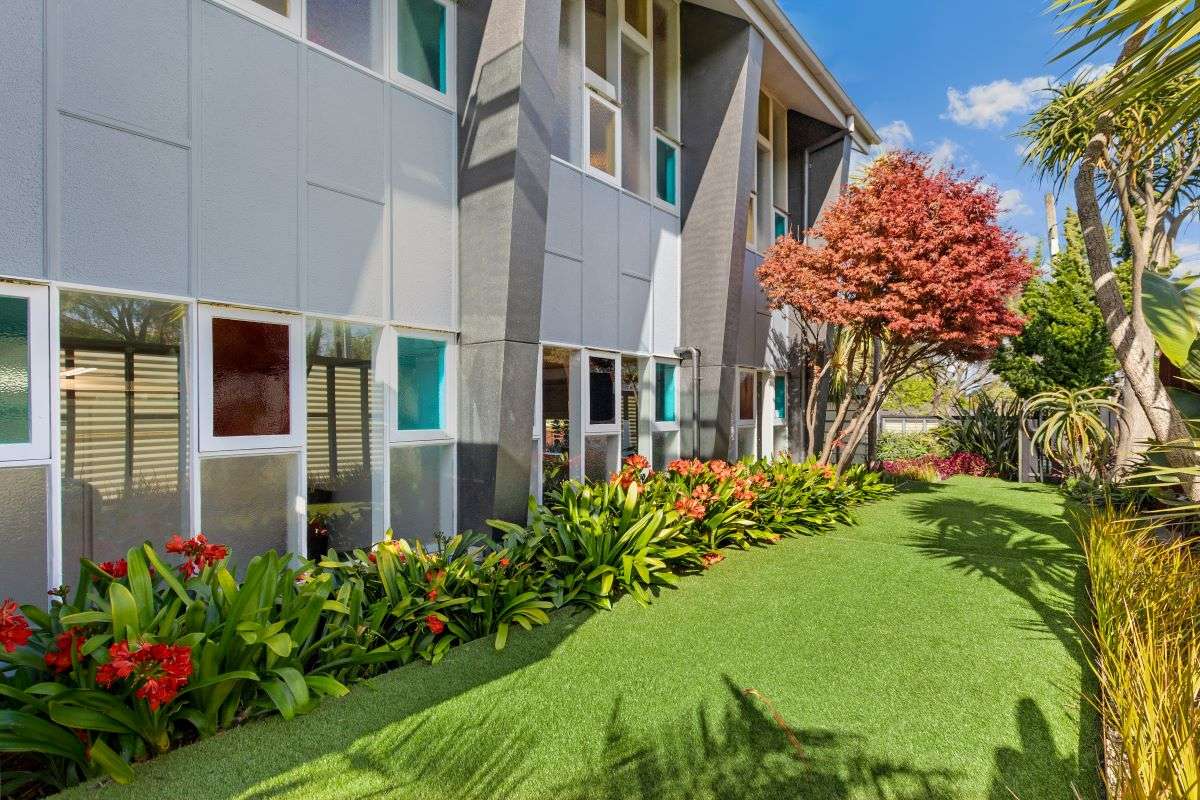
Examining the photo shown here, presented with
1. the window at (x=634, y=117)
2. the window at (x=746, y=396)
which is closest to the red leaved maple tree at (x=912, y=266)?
the window at (x=746, y=396)

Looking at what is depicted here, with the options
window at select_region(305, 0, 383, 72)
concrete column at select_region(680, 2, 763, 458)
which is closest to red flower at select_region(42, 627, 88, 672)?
window at select_region(305, 0, 383, 72)

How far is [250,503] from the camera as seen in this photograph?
4805 millimetres

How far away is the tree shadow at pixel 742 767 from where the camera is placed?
9.60 ft

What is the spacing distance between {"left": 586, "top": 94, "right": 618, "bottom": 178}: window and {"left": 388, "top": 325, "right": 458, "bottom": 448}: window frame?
3.26m

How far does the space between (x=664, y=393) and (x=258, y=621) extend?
6.85 meters

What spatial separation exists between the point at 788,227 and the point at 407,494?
10525 millimetres

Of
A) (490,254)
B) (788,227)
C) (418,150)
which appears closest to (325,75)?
(418,150)

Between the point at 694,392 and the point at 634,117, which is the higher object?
the point at 634,117

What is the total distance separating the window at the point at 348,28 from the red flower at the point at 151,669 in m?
4.83

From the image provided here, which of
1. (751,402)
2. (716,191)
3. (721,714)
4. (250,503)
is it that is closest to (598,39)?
(716,191)

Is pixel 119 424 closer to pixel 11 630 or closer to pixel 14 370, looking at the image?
pixel 14 370

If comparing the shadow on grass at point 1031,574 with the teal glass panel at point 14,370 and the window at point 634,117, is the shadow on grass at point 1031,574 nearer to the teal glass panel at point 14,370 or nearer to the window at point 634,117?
the teal glass panel at point 14,370

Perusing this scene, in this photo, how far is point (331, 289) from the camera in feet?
17.3

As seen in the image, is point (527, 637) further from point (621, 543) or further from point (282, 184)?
point (282, 184)
